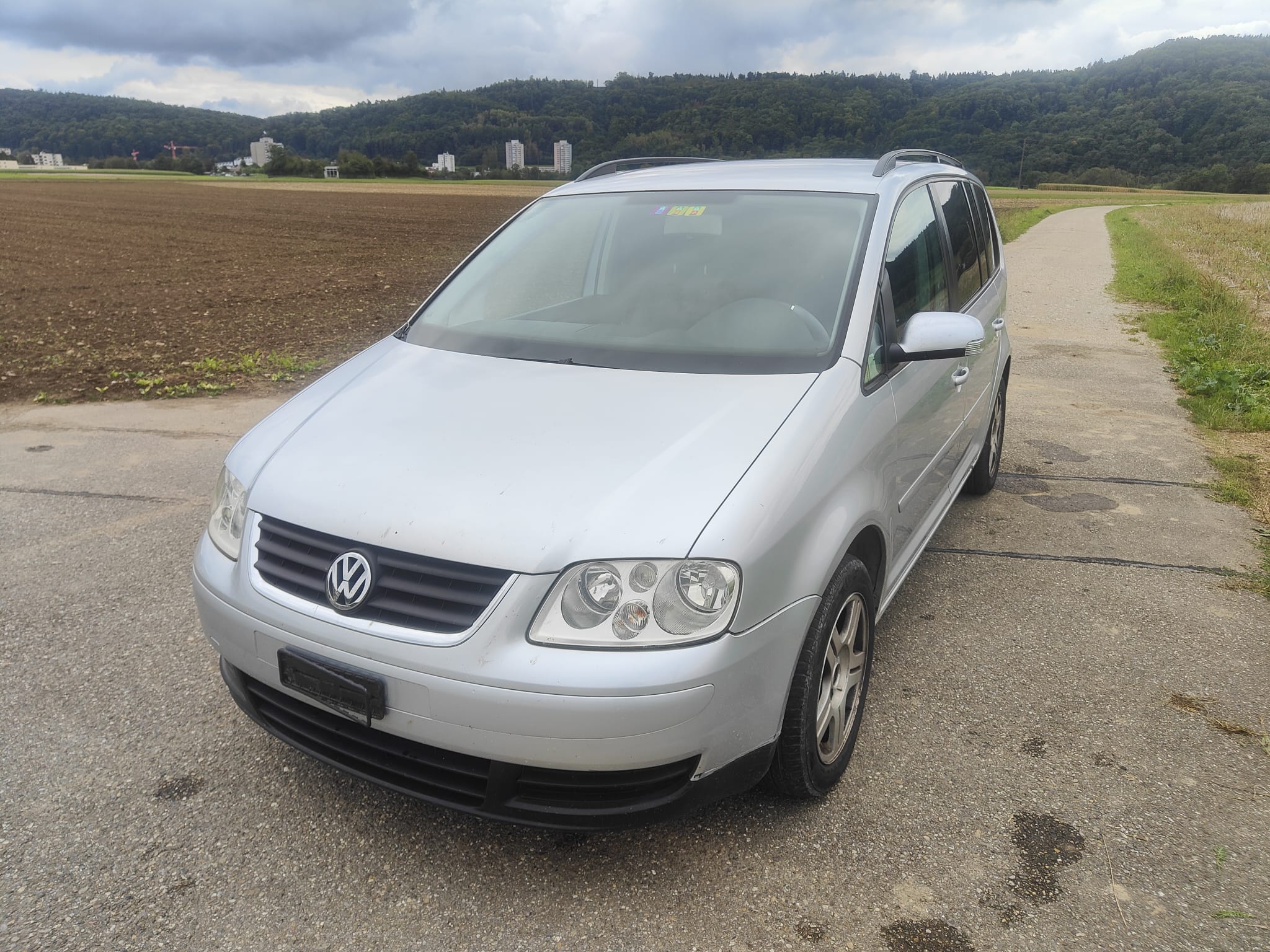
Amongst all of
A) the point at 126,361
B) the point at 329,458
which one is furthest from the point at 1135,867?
the point at 126,361

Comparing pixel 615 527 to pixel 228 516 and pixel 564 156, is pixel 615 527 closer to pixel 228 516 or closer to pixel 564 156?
pixel 228 516

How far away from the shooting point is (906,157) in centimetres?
414

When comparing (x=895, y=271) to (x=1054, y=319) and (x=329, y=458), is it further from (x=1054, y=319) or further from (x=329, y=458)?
(x=1054, y=319)

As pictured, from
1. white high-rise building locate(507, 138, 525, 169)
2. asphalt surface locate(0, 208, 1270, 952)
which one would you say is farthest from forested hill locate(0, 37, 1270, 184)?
asphalt surface locate(0, 208, 1270, 952)

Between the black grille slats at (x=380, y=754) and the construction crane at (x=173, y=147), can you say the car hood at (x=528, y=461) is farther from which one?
the construction crane at (x=173, y=147)

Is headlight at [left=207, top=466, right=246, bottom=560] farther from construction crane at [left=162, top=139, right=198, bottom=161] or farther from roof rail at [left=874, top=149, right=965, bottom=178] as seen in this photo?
construction crane at [left=162, top=139, right=198, bottom=161]

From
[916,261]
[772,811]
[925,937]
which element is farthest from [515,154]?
[925,937]

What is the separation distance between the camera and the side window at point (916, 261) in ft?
10.3

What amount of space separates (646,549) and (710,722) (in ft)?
1.36

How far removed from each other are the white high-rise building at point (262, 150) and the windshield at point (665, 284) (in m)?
118

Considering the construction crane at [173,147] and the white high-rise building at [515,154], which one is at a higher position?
the construction crane at [173,147]

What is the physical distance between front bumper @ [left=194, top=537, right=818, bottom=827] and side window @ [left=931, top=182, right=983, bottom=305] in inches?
93.9

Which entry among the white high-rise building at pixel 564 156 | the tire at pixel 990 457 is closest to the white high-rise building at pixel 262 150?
the white high-rise building at pixel 564 156

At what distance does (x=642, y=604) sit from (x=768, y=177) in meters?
2.19
